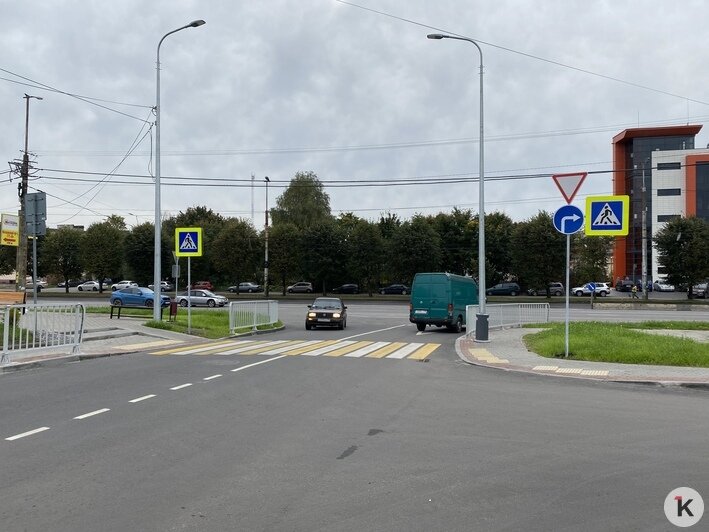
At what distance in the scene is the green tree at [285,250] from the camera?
67.6 metres

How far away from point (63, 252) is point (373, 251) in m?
41.5

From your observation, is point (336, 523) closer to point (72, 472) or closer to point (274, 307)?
point (72, 472)

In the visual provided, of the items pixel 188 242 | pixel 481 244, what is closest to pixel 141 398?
pixel 188 242

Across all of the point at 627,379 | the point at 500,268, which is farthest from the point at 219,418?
the point at 500,268

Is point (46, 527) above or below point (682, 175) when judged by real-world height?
below

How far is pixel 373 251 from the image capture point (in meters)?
65.6

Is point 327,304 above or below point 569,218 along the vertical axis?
below

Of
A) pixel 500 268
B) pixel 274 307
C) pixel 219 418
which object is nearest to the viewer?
pixel 219 418

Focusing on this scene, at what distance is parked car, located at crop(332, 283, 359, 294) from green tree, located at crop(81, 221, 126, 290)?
89.6 feet

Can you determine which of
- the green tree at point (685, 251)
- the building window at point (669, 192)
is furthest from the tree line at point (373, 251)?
the building window at point (669, 192)

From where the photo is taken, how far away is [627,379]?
11617 mm

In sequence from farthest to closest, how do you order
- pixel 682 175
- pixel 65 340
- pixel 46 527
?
pixel 682 175 → pixel 65 340 → pixel 46 527

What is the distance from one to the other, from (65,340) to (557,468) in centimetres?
1306

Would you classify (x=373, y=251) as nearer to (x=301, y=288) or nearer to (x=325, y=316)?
(x=301, y=288)
